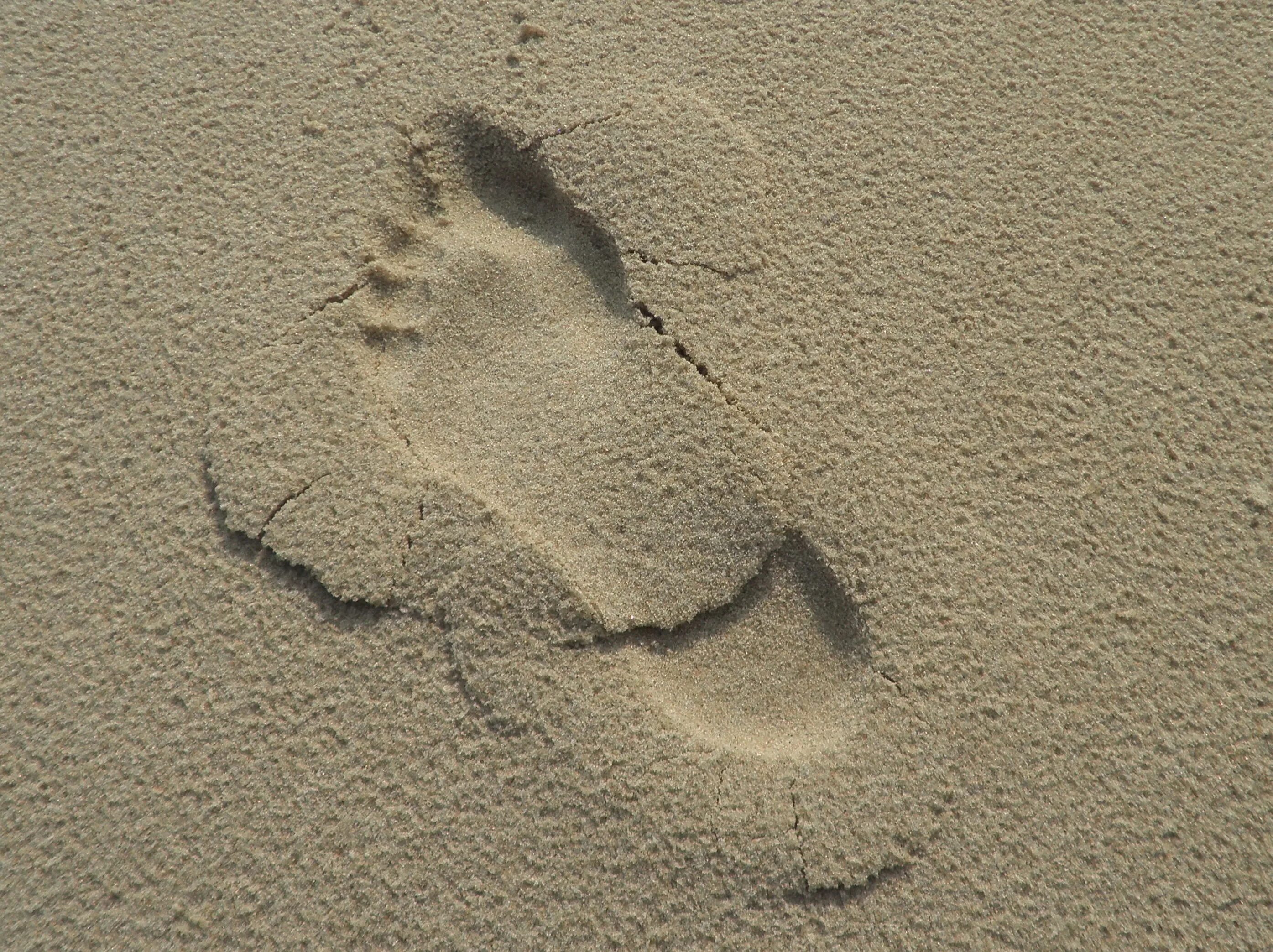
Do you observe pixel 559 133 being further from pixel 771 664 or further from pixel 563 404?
pixel 771 664

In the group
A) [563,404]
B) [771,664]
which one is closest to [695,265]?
[563,404]

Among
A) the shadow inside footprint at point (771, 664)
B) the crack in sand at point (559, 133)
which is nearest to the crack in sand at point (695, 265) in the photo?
the crack in sand at point (559, 133)

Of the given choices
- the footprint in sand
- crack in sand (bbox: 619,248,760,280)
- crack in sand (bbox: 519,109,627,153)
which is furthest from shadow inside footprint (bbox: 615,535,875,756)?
crack in sand (bbox: 519,109,627,153)

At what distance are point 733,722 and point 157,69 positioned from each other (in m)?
1.43

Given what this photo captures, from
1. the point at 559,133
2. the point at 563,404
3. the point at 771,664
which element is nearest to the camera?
the point at 771,664

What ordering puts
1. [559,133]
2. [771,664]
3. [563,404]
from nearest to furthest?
[771,664]
[563,404]
[559,133]

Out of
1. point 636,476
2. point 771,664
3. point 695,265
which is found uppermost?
point 695,265

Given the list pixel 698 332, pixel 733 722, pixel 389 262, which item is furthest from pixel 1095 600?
pixel 389 262

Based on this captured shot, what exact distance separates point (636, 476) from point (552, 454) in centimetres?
13

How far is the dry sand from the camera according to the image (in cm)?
103

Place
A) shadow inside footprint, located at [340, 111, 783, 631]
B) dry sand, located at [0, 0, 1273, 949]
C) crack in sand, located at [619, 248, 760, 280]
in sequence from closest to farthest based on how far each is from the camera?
dry sand, located at [0, 0, 1273, 949]
shadow inside footprint, located at [340, 111, 783, 631]
crack in sand, located at [619, 248, 760, 280]

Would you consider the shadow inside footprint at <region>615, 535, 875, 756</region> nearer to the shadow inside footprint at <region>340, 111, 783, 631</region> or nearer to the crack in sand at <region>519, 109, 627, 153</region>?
the shadow inside footprint at <region>340, 111, 783, 631</region>

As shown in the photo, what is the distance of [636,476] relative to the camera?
1158 mm

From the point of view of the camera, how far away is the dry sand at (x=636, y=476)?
103 centimetres
